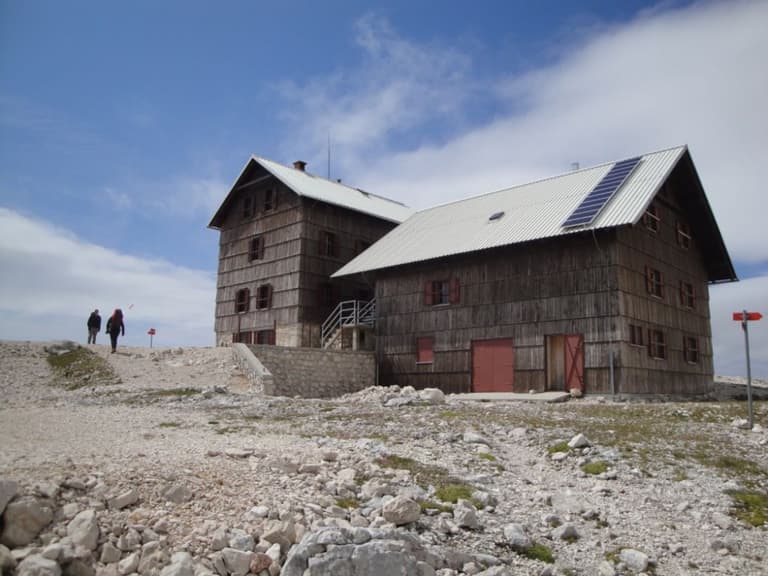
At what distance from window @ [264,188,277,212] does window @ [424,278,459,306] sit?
12053 mm

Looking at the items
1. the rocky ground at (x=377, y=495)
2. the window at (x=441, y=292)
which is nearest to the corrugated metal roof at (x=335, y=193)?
the window at (x=441, y=292)

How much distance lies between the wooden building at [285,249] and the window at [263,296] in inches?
2.1

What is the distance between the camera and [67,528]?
22.9 feet

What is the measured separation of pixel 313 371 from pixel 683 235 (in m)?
17.0

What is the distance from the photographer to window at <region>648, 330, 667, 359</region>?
24.8 m

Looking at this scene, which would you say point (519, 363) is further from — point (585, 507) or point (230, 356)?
point (585, 507)

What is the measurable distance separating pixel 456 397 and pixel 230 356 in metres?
9.48

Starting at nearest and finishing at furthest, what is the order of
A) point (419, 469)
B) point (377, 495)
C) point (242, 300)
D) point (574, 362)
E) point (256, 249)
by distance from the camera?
point (377, 495) → point (419, 469) → point (574, 362) → point (256, 249) → point (242, 300)

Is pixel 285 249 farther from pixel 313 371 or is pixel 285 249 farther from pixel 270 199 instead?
pixel 313 371

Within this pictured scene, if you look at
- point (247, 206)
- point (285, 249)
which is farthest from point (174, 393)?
point (247, 206)

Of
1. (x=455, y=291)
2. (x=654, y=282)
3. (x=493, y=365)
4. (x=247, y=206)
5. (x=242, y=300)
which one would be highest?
(x=247, y=206)

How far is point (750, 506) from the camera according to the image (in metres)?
9.95

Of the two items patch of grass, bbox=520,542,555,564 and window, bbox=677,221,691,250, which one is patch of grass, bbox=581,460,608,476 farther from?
window, bbox=677,221,691,250

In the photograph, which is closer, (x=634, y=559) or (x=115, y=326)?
(x=634, y=559)
